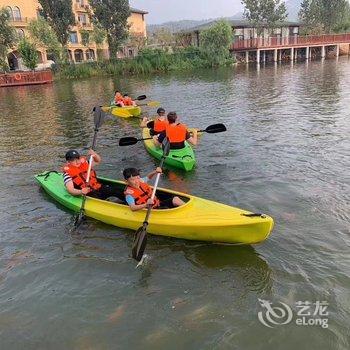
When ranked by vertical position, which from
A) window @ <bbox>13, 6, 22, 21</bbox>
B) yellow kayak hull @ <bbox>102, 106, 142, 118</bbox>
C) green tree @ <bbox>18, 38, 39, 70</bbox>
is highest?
window @ <bbox>13, 6, 22, 21</bbox>

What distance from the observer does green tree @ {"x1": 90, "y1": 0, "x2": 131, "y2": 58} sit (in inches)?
1706

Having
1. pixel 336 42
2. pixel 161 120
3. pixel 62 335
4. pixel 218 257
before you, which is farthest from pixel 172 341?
pixel 336 42

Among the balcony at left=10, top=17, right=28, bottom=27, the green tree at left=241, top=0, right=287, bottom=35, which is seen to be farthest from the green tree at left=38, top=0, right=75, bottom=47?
the green tree at left=241, top=0, right=287, bottom=35

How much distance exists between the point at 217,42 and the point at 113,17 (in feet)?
40.4

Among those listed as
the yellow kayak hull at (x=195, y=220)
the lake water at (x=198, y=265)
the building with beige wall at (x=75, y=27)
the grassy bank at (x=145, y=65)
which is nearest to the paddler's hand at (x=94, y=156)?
the yellow kayak hull at (x=195, y=220)

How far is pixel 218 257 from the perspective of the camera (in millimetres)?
6418

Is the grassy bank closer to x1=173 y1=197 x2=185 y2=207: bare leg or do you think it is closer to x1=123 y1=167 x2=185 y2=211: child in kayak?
x1=123 y1=167 x2=185 y2=211: child in kayak

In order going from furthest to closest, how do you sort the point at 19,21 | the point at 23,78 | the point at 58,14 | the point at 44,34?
the point at 19,21, the point at 58,14, the point at 44,34, the point at 23,78

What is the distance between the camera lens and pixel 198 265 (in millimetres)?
6289

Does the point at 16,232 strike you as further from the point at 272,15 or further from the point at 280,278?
the point at 272,15

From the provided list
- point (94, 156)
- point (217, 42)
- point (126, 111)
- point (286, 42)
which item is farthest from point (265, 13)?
point (94, 156)

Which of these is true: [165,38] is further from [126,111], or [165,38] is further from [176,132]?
[176,132]

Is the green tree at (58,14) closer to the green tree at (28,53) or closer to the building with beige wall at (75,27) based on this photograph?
the building with beige wall at (75,27)

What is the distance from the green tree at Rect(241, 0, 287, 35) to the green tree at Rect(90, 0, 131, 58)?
66.9 ft
